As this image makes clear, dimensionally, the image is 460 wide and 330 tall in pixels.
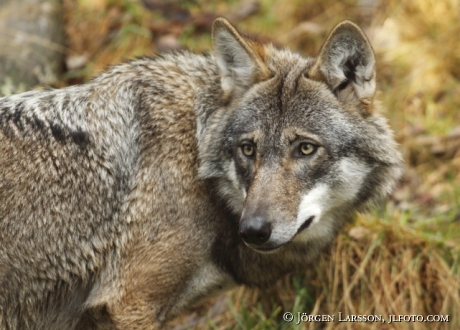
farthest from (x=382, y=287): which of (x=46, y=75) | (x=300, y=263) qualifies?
(x=46, y=75)

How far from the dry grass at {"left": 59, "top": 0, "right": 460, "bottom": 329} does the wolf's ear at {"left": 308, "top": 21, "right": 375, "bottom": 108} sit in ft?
4.96

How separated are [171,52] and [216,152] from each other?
1.04 metres

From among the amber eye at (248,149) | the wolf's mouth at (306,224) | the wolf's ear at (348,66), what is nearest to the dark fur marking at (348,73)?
the wolf's ear at (348,66)

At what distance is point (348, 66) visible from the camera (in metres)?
4.04

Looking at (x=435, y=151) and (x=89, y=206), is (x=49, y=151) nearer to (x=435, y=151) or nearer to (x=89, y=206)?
(x=89, y=206)

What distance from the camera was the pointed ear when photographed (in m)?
4.09

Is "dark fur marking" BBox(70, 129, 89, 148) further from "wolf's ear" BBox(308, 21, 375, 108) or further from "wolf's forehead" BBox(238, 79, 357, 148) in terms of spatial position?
"wolf's ear" BBox(308, 21, 375, 108)

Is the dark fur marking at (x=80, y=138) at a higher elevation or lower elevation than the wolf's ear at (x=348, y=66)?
lower

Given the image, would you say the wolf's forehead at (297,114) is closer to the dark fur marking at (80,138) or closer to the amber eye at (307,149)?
the amber eye at (307,149)

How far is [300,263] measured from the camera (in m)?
4.51

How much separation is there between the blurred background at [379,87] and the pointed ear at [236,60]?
77cm

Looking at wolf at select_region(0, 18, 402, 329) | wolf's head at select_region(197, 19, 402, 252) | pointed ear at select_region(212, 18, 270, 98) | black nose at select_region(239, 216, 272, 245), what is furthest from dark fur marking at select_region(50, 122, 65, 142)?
black nose at select_region(239, 216, 272, 245)

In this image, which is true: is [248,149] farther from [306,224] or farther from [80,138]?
[80,138]

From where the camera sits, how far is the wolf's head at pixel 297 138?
3.77m
